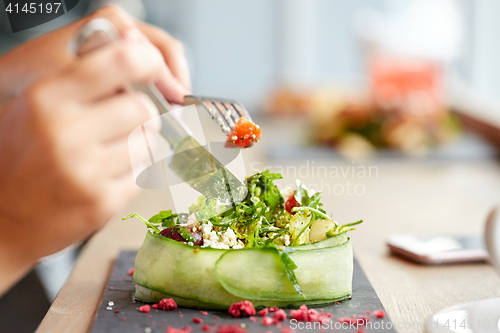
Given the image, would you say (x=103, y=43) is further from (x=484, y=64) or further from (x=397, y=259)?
(x=484, y=64)

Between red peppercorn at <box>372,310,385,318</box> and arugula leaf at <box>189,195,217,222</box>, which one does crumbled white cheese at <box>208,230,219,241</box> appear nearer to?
arugula leaf at <box>189,195,217,222</box>

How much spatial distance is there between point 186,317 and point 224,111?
0.34 meters

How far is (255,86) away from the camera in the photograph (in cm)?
684

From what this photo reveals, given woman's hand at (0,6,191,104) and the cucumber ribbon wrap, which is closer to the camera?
the cucumber ribbon wrap

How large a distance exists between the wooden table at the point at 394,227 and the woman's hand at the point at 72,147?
6.3 inches

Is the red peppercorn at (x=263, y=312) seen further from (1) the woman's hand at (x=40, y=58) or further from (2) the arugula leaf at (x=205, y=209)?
(1) the woman's hand at (x=40, y=58)

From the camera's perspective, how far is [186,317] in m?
0.71

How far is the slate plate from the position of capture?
2.20ft

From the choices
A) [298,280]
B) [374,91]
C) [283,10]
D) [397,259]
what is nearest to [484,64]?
[283,10]

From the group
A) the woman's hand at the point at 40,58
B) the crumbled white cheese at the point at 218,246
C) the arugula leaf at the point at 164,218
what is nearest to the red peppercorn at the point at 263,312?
the crumbled white cheese at the point at 218,246

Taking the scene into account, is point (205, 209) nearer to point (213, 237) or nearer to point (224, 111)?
point (213, 237)

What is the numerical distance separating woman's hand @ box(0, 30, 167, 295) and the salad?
5.1 inches

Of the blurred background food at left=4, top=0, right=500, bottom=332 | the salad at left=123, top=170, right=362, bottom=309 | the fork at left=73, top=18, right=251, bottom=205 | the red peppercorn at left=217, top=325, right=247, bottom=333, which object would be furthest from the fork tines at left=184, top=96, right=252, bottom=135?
the blurred background food at left=4, top=0, right=500, bottom=332

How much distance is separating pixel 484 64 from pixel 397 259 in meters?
5.47
